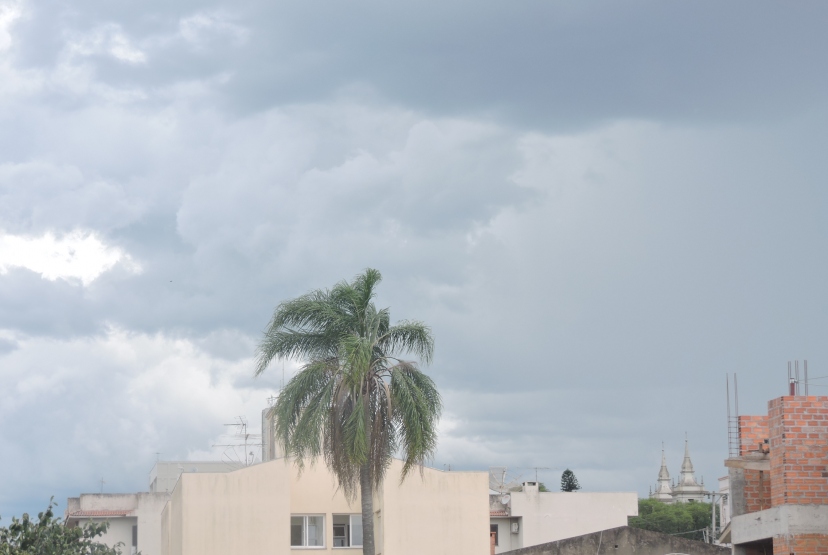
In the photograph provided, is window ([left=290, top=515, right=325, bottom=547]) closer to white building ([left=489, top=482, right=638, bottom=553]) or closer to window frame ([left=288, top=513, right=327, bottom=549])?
window frame ([left=288, top=513, right=327, bottom=549])

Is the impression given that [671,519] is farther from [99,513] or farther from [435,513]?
[435,513]

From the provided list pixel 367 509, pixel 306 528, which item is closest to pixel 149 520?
pixel 306 528

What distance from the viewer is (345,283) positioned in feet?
129

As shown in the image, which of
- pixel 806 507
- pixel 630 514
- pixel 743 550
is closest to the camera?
pixel 806 507

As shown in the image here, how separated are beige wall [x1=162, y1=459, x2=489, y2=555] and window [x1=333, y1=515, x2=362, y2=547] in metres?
0.36

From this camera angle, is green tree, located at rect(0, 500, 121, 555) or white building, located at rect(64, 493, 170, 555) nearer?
green tree, located at rect(0, 500, 121, 555)

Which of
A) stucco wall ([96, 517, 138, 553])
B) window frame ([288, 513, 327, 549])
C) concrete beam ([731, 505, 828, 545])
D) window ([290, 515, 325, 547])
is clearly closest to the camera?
concrete beam ([731, 505, 828, 545])

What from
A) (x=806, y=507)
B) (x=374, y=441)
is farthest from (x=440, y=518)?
(x=806, y=507)

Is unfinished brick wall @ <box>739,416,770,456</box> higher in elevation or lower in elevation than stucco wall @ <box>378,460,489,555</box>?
higher

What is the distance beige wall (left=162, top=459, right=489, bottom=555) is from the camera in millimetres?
53781

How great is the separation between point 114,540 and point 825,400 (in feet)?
187

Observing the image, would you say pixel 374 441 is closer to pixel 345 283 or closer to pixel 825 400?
pixel 345 283

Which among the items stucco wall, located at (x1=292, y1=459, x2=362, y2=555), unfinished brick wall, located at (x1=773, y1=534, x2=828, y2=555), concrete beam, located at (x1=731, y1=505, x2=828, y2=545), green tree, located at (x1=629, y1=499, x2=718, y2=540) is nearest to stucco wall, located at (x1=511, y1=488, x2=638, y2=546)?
stucco wall, located at (x1=292, y1=459, x2=362, y2=555)

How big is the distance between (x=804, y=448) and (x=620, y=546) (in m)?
21.4
